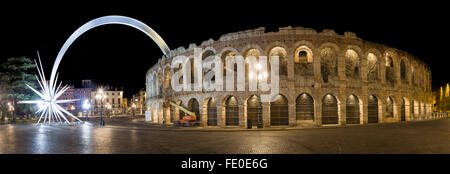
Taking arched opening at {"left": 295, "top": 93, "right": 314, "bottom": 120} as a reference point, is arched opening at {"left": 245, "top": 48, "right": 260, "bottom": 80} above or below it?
above

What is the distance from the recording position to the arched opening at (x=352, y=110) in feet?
121

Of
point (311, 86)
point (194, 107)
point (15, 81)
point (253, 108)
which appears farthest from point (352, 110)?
point (15, 81)

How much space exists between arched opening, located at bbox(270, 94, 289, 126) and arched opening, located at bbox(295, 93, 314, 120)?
1353 mm

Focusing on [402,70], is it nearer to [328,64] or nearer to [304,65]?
[328,64]

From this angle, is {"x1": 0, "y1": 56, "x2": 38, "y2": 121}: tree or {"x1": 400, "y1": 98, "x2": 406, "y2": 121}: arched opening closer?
{"x1": 400, "y1": 98, "x2": 406, "y2": 121}: arched opening

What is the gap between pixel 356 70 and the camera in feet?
133

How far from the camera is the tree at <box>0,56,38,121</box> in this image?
184 feet

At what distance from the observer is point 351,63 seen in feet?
130

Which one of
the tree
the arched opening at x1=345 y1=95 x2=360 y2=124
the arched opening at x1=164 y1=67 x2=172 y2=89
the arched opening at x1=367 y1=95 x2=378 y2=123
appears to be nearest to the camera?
the arched opening at x1=345 y1=95 x2=360 y2=124

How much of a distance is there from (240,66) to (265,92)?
4434 mm

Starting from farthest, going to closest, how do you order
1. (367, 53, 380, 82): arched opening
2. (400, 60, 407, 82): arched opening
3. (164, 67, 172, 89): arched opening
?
(164, 67, 172, 89): arched opening < (400, 60, 407, 82): arched opening < (367, 53, 380, 82): arched opening

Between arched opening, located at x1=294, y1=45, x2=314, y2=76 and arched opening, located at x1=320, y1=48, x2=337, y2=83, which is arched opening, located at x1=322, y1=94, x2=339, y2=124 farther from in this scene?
arched opening, located at x1=294, y1=45, x2=314, y2=76

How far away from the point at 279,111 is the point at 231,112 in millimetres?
6175

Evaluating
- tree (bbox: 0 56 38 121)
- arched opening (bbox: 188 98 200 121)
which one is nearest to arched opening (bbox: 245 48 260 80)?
arched opening (bbox: 188 98 200 121)
